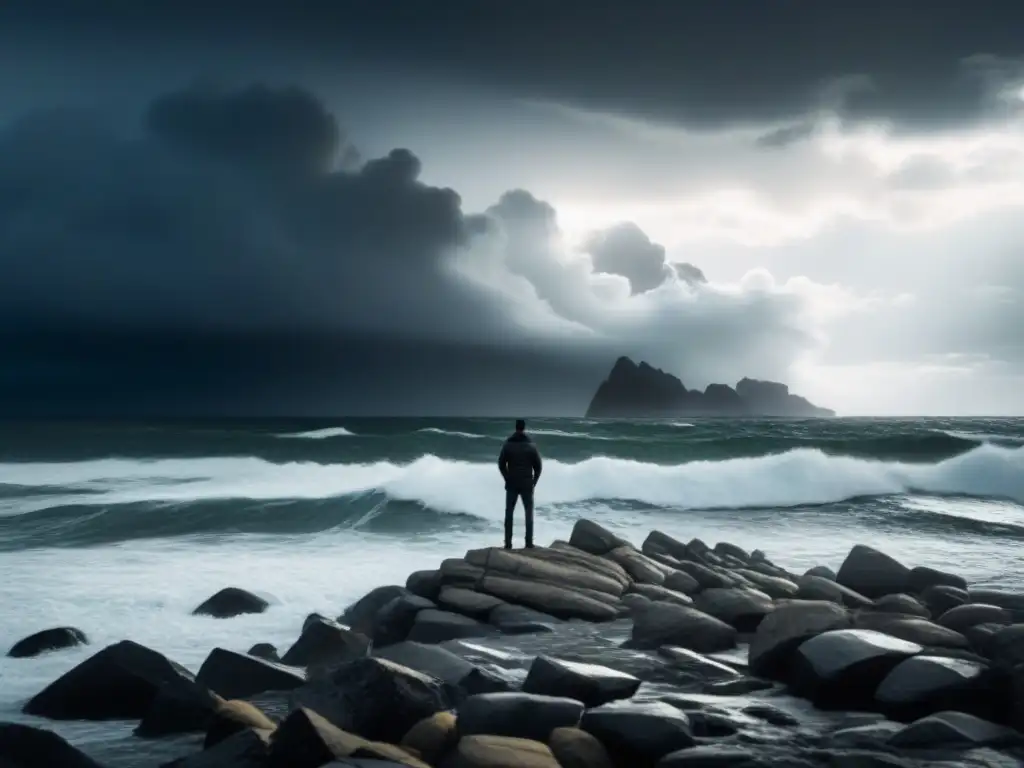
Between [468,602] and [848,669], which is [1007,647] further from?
[468,602]

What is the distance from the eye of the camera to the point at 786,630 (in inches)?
290

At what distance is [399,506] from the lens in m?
21.8

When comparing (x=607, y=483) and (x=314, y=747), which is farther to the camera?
(x=607, y=483)

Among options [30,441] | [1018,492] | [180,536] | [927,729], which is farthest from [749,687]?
[30,441]

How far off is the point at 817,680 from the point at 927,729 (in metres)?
1.13

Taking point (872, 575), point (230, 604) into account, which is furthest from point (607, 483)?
point (230, 604)

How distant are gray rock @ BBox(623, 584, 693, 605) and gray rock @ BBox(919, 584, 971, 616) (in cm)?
286

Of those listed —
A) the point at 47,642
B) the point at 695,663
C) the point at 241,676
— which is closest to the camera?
the point at 241,676

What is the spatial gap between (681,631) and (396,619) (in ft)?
10.6

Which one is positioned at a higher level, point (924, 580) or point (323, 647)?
point (924, 580)

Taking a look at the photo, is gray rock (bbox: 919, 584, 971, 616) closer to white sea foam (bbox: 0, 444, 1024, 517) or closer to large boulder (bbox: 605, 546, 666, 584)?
large boulder (bbox: 605, 546, 666, 584)

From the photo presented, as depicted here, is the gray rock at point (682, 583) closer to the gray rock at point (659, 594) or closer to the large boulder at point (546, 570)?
the gray rock at point (659, 594)

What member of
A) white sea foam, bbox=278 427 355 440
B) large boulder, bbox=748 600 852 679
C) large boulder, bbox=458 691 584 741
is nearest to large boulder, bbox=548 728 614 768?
large boulder, bbox=458 691 584 741

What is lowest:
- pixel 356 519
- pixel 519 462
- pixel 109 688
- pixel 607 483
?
pixel 356 519
